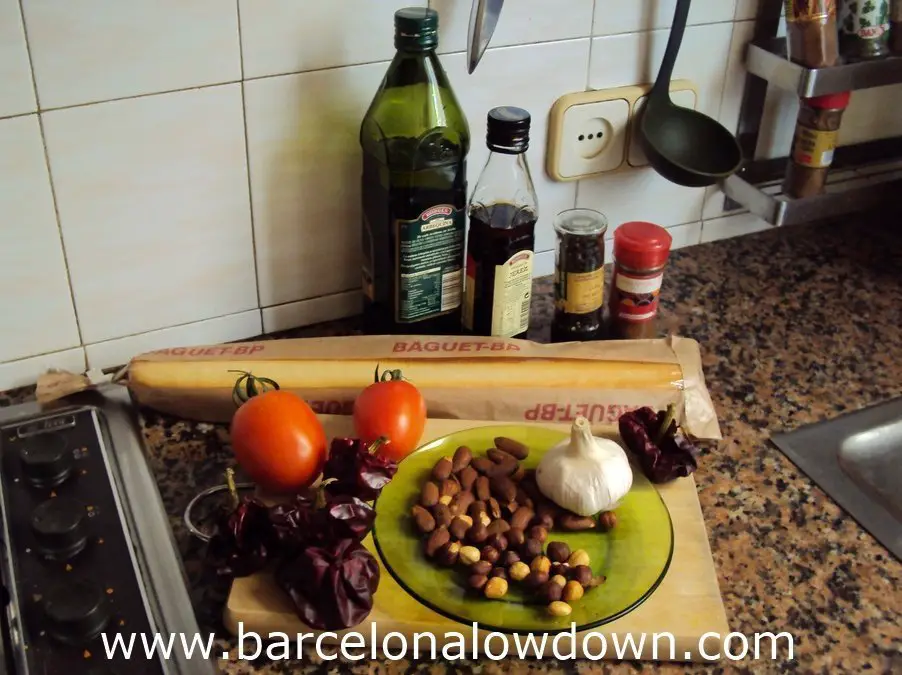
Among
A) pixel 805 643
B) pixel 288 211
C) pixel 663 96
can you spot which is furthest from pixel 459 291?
pixel 805 643

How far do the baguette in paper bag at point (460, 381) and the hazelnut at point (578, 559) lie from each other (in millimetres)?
179

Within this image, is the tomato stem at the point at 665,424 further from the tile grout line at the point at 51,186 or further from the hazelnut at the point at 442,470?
the tile grout line at the point at 51,186

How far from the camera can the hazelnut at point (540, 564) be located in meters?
0.68

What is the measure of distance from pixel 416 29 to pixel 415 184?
0.45 feet

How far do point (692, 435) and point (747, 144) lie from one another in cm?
45

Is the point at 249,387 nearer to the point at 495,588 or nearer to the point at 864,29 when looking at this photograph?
the point at 495,588

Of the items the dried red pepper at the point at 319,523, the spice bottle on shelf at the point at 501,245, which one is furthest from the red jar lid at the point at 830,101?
the dried red pepper at the point at 319,523

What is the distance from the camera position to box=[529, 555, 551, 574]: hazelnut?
0.68m

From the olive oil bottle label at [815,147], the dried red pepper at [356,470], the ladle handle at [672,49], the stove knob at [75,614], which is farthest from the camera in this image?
the olive oil bottle label at [815,147]

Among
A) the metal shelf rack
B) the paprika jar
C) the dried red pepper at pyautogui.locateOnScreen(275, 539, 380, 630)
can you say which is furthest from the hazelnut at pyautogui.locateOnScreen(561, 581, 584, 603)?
the metal shelf rack

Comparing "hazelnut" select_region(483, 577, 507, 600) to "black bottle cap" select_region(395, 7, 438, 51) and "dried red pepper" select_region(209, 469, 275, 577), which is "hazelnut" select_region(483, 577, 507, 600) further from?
"black bottle cap" select_region(395, 7, 438, 51)

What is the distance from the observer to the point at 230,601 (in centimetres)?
67

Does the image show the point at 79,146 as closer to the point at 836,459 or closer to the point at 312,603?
the point at 312,603

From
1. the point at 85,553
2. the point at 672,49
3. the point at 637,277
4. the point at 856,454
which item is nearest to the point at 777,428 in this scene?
the point at 856,454
